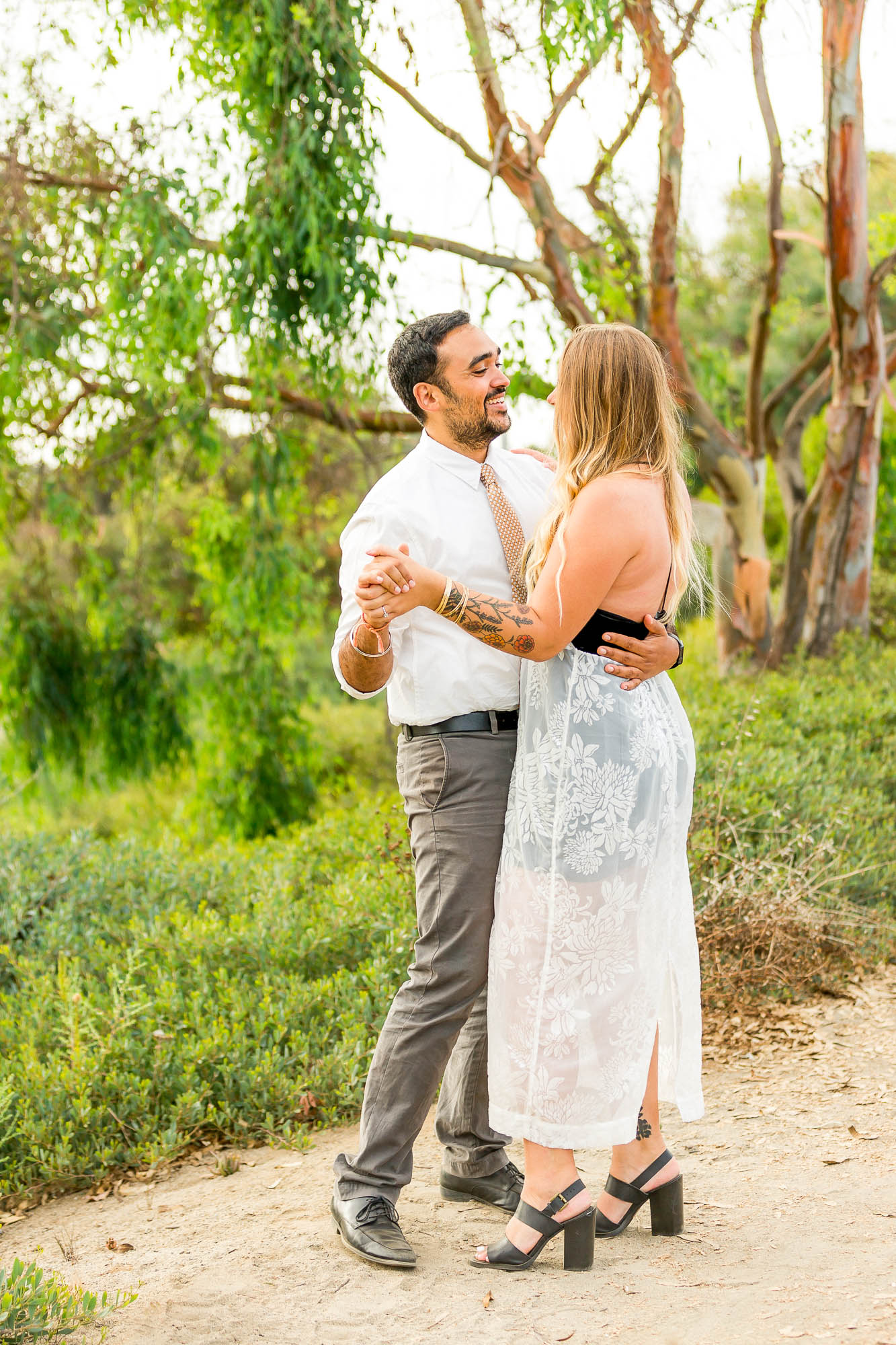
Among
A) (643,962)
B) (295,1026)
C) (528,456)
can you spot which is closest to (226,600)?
(295,1026)

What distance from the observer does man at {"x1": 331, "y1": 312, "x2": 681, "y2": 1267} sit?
2.68m

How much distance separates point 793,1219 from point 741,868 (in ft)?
5.98

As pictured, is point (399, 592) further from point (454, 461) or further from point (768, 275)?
point (768, 275)

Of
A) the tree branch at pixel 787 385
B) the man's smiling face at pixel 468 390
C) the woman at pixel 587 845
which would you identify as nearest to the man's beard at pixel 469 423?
the man's smiling face at pixel 468 390

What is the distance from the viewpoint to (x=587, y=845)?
100 inches

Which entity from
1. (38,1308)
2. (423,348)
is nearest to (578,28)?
(423,348)

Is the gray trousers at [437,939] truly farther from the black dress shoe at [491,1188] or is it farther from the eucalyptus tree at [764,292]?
the eucalyptus tree at [764,292]

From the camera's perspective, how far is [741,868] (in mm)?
4527

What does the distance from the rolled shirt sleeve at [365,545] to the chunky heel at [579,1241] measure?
1.23m

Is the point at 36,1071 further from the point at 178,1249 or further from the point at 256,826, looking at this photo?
the point at 256,826

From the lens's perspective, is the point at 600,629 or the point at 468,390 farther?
the point at 468,390

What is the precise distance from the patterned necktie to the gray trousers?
13.6 inches

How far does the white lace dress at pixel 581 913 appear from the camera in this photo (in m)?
2.54

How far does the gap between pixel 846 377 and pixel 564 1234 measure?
303 inches
